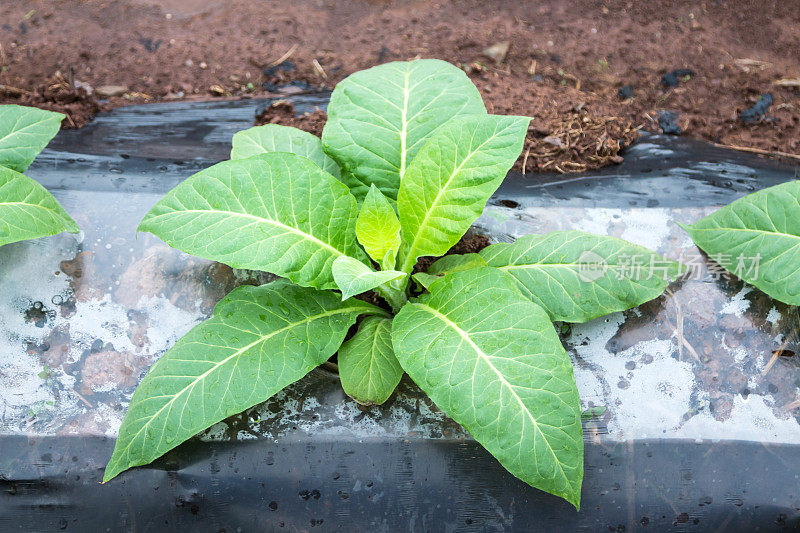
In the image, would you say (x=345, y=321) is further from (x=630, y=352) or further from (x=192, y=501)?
(x=630, y=352)

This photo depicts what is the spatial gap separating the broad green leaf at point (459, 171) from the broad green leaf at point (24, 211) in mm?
896

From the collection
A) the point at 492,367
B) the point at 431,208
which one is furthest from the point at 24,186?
the point at 492,367

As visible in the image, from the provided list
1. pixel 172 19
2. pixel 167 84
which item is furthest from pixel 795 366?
pixel 172 19

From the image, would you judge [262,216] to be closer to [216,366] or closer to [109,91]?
[216,366]

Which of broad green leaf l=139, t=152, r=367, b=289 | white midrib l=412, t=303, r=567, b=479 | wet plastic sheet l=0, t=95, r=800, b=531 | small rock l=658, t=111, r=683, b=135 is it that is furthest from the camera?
small rock l=658, t=111, r=683, b=135

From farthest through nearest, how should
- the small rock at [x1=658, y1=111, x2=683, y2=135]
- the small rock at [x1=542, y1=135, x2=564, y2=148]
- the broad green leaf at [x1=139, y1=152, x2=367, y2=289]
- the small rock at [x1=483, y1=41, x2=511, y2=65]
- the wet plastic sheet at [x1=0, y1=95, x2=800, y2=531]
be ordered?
the small rock at [x1=483, y1=41, x2=511, y2=65]
the small rock at [x1=658, y1=111, x2=683, y2=135]
the small rock at [x1=542, y1=135, x2=564, y2=148]
the wet plastic sheet at [x1=0, y1=95, x2=800, y2=531]
the broad green leaf at [x1=139, y1=152, x2=367, y2=289]

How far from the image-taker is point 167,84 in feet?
8.60

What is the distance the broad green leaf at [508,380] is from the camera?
1157 millimetres

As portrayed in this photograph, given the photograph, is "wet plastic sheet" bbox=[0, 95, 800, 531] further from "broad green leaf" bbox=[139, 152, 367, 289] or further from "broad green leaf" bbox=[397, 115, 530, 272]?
"broad green leaf" bbox=[397, 115, 530, 272]

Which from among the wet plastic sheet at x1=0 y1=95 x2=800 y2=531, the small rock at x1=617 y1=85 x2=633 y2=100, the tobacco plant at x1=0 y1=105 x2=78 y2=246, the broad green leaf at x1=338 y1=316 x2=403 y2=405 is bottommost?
the wet plastic sheet at x1=0 y1=95 x2=800 y2=531

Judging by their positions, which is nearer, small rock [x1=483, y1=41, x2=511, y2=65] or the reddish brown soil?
the reddish brown soil

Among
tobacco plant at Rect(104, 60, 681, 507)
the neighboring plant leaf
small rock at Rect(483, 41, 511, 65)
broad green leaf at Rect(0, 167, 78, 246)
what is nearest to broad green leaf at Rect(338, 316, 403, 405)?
tobacco plant at Rect(104, 60, 681, 507)

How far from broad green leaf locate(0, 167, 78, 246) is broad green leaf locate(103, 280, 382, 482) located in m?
0.48

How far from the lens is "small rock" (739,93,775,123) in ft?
7.97
